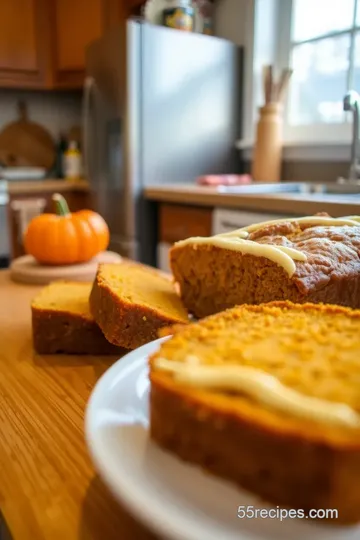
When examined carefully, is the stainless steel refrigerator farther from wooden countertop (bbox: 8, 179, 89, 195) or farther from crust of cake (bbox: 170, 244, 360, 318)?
crust of cake (bbox: 170, 244, 360, 318)

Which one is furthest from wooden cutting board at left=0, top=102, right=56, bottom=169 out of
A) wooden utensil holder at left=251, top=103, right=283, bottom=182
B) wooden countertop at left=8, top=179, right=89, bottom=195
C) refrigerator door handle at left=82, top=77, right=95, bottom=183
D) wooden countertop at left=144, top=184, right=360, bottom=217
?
wooden utensil holder at left=251, top=103, right=283, bottom=182

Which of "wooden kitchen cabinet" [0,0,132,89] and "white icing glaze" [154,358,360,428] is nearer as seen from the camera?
"white icing glaze" [154,358,360,428]

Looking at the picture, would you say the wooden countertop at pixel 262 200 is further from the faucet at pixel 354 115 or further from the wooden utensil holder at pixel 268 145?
the wooden utensil holder at pixel 268 145

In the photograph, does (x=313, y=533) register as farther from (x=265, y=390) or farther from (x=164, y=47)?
(x=164, y=47)

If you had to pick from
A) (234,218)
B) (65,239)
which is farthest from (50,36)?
(65,239)

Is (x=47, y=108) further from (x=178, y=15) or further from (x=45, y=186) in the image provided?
(x=178, y=15)

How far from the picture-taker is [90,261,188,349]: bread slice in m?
0.75

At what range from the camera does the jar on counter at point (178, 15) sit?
2711mm

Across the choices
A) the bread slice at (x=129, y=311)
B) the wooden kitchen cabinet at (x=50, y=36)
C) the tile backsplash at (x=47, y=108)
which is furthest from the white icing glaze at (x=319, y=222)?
the tile backsplash at (x=47, y=108)

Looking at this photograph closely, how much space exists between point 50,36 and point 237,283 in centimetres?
334

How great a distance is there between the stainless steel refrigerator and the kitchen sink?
540 millimetres

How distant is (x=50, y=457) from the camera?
52cm

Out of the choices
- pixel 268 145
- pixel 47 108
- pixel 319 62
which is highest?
pixel 319 62

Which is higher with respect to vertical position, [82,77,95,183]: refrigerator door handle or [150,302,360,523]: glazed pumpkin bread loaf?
[82,77,95,183]: refrigerator door handle
